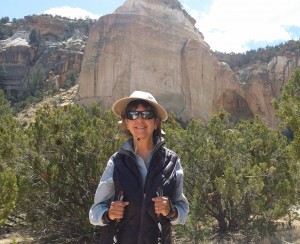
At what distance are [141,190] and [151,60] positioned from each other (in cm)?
3349

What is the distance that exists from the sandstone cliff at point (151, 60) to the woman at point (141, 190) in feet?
102

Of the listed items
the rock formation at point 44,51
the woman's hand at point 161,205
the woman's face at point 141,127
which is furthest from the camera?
the rock formation at point 44,51

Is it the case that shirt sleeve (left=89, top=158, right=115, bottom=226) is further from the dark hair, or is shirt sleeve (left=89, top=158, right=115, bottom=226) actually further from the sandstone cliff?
the sandstone cliff

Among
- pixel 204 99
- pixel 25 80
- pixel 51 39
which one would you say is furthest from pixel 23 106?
pixel 51 39

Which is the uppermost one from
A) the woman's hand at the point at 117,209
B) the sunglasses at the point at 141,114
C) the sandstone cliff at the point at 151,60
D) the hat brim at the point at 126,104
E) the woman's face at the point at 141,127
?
the sandstone cliff at the point at 151,60

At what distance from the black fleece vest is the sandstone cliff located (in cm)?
3131

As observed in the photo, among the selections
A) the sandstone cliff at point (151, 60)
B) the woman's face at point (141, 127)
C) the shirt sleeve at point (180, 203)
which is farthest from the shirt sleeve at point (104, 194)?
the sandstone cliff at point (151, 60)

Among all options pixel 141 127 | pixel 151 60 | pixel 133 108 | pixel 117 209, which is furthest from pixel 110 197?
pixel 151 60

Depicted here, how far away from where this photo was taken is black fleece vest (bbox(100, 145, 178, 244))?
242 centimetres

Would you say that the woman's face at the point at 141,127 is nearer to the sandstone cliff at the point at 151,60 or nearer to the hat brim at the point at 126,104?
the hat brim at the point at 126,104

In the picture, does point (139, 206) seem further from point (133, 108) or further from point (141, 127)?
point (133, 108)

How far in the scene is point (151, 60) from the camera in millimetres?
35469

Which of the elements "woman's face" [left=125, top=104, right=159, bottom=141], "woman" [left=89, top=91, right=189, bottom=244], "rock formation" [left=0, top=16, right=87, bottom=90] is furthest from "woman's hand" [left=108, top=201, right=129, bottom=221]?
"rock formation" [left=0, top=16, right=87, bottom=90]

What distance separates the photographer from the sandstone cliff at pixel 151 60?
34656 millimetres
